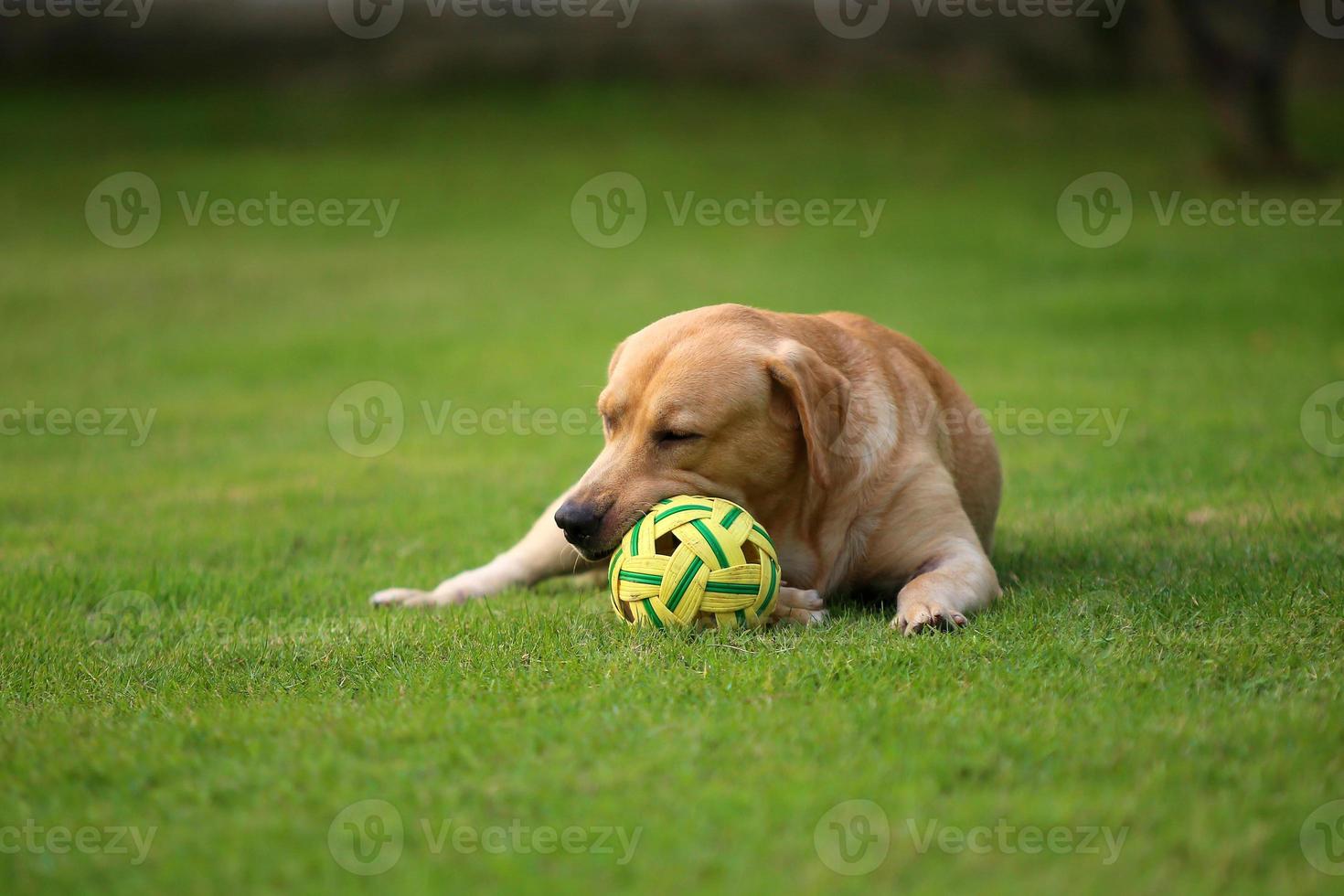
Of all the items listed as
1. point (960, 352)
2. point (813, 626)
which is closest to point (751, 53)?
point (960, 352)

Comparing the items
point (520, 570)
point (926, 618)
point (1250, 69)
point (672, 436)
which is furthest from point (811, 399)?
point (1250, 69)

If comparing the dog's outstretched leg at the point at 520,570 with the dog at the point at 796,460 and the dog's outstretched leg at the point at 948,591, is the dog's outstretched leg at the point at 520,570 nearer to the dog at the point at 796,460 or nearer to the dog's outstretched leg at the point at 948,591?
the dog at the point at 796,460

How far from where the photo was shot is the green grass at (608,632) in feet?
10.2

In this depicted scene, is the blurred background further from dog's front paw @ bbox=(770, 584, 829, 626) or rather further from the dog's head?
dog's front paw @ bbox=(770, 584, 829, 626)

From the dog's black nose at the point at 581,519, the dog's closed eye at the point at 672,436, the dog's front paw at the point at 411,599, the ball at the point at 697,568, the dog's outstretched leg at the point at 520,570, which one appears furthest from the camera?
the dog's outstretched leg at the point at 520,570

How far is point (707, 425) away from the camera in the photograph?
16.3 ft

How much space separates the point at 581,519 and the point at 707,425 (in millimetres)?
648

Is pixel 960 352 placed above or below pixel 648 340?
below

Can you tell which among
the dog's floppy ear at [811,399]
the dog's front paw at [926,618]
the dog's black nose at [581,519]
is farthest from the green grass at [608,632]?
the dog's floppy ear at [811,399]

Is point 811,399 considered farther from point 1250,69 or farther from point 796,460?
point 1250,69

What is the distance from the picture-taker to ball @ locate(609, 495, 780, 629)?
461 centimetres

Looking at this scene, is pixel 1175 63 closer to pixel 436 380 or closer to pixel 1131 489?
pixel 436 380

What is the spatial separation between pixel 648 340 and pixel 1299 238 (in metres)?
19.1

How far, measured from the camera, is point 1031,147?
3005 centimetres
